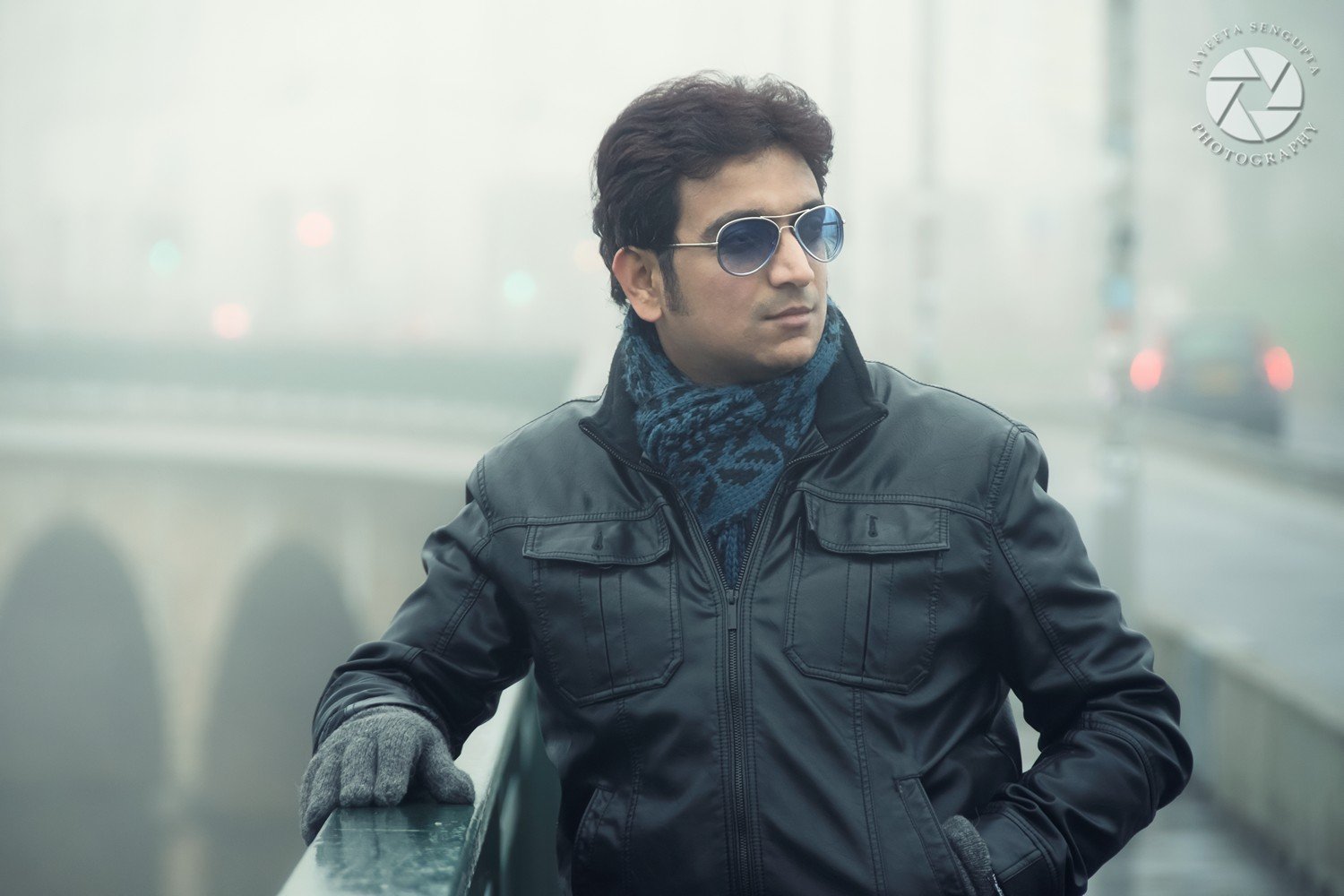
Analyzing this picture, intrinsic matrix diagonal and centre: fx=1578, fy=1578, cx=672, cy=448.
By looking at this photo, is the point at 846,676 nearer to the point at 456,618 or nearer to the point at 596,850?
the point at 596,850

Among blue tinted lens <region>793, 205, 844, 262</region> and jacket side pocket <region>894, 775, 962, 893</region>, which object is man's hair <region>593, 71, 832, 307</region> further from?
jacket side pocket <region>894, 775, 962, 893</region>

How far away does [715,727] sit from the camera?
2.12 meters

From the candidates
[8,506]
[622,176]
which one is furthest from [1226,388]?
[8,506]

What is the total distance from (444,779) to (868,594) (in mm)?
639

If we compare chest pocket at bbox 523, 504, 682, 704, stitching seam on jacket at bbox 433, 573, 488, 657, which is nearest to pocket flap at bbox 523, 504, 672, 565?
chest pocket at bbox 523, 504, 682, 704

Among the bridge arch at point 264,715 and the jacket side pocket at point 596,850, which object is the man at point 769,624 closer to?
the jacket side pocket at point 596,850

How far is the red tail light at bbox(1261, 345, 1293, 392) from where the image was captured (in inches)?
689

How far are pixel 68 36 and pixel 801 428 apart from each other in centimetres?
5030

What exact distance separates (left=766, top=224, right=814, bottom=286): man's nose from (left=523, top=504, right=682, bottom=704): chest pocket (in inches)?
15.6

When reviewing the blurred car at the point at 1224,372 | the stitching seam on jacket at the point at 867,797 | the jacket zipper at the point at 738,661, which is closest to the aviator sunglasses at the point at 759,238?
the jacket zipper at the point at 738,661

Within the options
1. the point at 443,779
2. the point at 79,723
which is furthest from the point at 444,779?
the point at 79,723

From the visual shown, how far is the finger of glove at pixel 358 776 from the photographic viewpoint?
2137mm

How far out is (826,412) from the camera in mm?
2314

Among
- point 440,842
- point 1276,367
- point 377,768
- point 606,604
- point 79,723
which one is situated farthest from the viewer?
point 79,723
